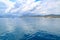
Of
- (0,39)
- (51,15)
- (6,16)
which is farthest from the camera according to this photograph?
(6,16)

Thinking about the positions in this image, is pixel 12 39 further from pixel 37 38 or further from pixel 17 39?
pixel 37 38

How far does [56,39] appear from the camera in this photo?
22422mm

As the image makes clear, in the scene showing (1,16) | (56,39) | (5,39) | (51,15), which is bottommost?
(56,39)

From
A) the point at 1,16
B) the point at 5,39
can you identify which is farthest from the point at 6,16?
the point at 5,39

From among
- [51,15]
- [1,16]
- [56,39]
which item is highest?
[1,16]

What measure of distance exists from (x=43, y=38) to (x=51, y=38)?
133cm

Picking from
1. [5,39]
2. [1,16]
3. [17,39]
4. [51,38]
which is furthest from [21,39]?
[1,16]

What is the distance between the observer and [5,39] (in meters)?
22.4

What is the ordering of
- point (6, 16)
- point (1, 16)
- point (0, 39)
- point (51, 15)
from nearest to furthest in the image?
point (0, 39)
point (51, 15)
point (1, 16)
point (6, 16)

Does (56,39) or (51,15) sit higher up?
(51,15)

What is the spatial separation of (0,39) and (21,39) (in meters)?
3.34

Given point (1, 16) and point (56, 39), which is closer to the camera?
point (56, 39)

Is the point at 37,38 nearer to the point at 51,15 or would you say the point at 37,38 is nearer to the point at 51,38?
the point at 51,38

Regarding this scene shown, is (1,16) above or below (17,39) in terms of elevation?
above
